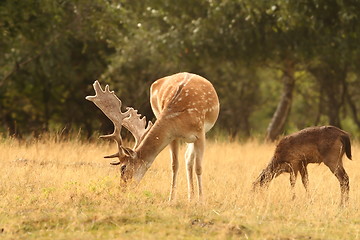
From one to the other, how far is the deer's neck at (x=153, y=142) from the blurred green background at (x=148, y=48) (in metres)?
6.91

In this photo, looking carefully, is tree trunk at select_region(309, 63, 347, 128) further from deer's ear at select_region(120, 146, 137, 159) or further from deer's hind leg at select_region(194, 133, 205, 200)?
deer's ear at select_region(120, 146, 137, 159)

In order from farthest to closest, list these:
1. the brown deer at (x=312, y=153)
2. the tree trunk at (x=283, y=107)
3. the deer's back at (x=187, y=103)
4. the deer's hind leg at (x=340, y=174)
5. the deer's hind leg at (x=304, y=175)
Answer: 1. the tree trunk at (x=283, y=107)
2. the deer's hind leg at (x=304, y=175)
3. the brown deer at (x=312, y=153)
4. the deer's hind leg at (x=340, y=174)
5. the deer's back at (x=187, y=103)

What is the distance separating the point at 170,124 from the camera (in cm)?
906

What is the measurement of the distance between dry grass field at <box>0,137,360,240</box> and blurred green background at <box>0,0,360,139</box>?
16.7ft

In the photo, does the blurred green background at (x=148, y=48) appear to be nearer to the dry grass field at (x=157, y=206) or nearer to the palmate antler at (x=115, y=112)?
the dry grass field at (x=157, y=206)

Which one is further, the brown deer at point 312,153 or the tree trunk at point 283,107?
the tree trunk at point 283,107

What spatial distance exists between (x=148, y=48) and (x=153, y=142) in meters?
13.6

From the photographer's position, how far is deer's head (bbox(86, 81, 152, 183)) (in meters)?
8.95

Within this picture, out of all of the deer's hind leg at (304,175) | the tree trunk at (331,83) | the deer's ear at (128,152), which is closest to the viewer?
the deer's ear at (128,152)

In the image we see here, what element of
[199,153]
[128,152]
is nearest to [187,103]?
[199,153]

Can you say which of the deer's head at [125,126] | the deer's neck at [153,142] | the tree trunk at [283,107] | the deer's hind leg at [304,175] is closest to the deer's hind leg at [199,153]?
the deer's neck at [153,142]

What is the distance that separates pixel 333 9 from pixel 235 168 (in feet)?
21.9

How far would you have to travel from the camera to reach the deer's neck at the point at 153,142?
902 centimetres

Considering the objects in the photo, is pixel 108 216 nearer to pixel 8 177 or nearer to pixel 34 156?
pixel 8 177
